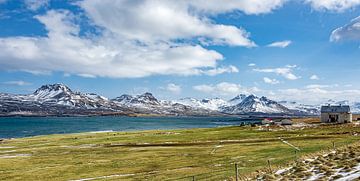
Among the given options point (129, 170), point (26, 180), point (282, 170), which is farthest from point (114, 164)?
point (282, 170)

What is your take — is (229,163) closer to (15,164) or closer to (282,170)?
(282,170)

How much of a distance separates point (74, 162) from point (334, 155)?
46.7 metres

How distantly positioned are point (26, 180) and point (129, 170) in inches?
550

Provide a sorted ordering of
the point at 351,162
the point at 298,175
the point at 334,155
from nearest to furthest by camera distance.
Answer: the point at 298,175 < the point at 351,162 < the point at 334,155

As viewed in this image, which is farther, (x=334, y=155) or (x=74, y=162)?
(x=74, y=162)

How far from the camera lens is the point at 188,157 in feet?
231

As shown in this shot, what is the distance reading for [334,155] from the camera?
137ft

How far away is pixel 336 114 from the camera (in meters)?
174

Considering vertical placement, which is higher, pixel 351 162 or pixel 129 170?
pixel 351 162

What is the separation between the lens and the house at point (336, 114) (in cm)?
17075

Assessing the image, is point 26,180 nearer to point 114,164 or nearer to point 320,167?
point 114,164

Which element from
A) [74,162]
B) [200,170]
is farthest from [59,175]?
[200,170]

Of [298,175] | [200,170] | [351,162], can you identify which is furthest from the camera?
[200,170]

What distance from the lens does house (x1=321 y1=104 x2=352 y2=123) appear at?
170750 mm
